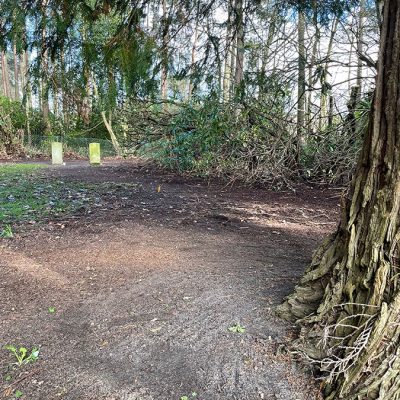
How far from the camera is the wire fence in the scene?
58.2 ft

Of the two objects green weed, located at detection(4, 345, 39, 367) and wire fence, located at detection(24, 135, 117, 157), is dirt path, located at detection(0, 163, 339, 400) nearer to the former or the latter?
green weed, located at detection(4, 345, 39, 367)

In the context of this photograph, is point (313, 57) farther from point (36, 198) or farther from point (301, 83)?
point (36, 198)

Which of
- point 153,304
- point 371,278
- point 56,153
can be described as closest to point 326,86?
point 371,278

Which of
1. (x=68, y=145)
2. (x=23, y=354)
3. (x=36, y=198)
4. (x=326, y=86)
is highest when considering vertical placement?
(x=326, y=86)

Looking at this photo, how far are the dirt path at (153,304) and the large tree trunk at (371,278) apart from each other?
0.20 metres

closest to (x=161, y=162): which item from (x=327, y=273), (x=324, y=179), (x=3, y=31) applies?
(x=324, y=179)

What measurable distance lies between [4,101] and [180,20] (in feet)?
52.1

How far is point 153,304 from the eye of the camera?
2.48 meters

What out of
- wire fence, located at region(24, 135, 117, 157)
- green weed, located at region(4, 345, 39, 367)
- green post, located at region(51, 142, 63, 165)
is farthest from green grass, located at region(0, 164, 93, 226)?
wire fence, located at region(24, 135, 117, 157)

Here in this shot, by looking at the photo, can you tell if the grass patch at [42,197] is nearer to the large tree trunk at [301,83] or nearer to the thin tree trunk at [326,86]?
the large tree trunk at [301,83]

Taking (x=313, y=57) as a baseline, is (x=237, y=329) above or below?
below

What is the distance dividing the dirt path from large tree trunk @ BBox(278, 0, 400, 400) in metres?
0.20

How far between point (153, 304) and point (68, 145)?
1867cm

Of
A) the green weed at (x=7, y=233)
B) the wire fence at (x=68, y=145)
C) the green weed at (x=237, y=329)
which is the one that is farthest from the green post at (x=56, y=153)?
the green weed at (x=237, y=329)
